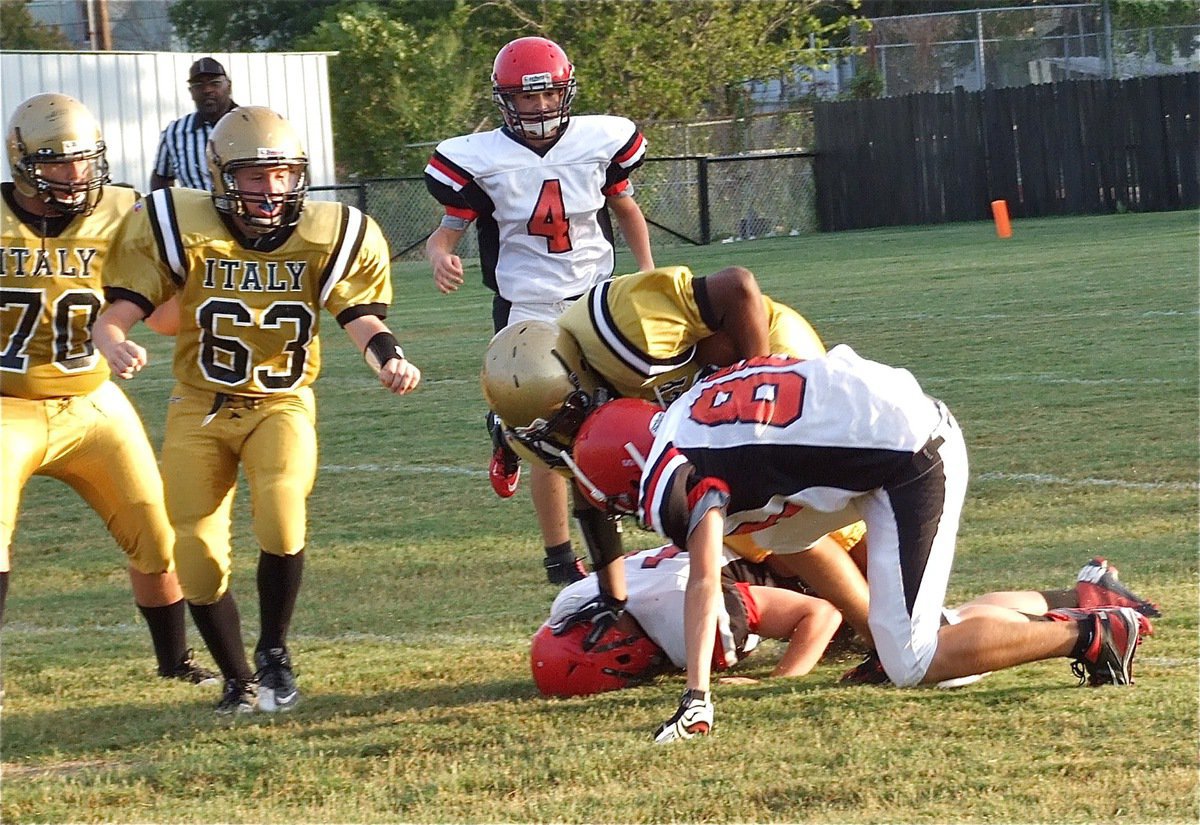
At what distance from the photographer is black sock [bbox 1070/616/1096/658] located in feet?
12.4

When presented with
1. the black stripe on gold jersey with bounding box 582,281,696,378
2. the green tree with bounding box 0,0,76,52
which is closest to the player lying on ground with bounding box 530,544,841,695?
the black stripe on gold jersey with bounding box 582,281,696,378

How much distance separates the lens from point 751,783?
10.5ft

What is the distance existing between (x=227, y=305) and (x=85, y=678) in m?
1.08

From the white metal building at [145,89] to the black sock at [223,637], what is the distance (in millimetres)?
15137

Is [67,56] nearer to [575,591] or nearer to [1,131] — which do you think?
[1,131]

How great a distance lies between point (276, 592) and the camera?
162 inches

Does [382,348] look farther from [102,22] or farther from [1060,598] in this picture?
[102,22]

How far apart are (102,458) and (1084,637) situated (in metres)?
2.48

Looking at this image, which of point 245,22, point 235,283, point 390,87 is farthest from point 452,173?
point 245,22

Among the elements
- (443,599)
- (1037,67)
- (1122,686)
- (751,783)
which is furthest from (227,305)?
(1037,67)

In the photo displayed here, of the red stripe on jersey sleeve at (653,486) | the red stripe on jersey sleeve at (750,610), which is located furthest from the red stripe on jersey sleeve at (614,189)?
the red stripe on jersey sleeve at (653,486)

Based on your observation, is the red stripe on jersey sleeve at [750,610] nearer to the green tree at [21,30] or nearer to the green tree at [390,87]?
the green tree at [390,87]

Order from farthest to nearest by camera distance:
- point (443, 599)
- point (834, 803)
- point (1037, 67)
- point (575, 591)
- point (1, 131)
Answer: point (1037, 67), point (1, 131), point (443, 599), point (575, 591), point (834, 803)

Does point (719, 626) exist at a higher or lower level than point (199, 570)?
lower
